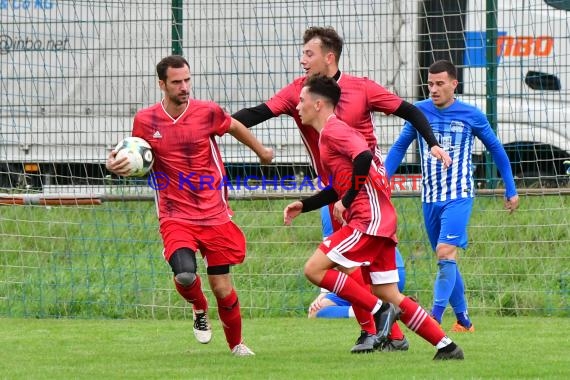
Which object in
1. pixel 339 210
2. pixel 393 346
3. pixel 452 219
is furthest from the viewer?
pixel 452 219

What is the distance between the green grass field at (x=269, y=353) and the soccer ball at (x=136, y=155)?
128 centimetres

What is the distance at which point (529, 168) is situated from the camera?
42.0ft

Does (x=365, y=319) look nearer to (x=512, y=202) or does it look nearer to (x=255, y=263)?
(x=512, y=202)

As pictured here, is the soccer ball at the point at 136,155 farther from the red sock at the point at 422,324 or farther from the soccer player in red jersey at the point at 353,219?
the red sock at the point at 422,324

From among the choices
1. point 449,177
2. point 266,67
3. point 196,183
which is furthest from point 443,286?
point 266,67

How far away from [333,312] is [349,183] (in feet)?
12.9

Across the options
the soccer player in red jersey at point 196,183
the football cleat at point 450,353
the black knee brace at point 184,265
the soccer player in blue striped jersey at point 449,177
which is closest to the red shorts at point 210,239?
the soccer player in red jersey at point 196,183

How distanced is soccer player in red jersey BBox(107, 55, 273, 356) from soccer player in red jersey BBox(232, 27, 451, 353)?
36 centimetres

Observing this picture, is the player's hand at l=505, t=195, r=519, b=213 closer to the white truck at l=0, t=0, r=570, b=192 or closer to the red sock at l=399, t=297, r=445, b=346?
the white truck at l=0, t=0, r=570, b=192

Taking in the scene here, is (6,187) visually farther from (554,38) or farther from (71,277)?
(554,38)

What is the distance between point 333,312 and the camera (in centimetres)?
1167

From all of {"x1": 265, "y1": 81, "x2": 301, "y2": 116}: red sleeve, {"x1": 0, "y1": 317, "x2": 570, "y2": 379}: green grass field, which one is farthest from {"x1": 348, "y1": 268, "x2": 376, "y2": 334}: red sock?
{"x1": 265, "y1": 81, "x2": 301, "y2": 116}: red sleeve

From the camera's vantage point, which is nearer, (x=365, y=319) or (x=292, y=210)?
(x=292, y=210)

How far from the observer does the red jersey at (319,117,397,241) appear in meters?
7.85
